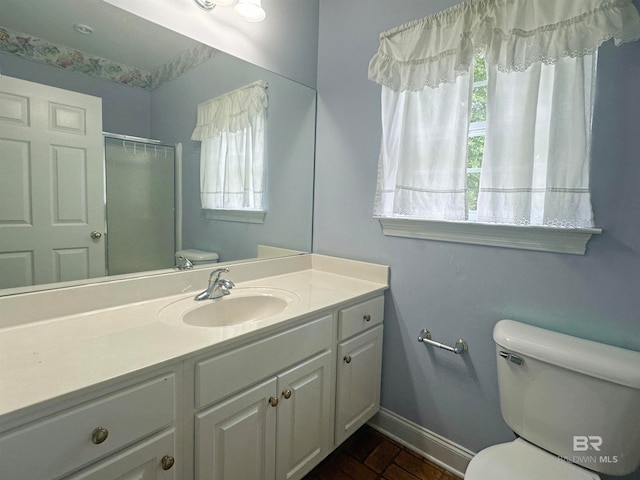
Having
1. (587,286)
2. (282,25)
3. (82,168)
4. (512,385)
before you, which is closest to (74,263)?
(82,168)

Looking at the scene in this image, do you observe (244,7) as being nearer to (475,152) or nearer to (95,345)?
(475,152)

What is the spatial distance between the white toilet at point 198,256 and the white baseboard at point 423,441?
114 centimetres

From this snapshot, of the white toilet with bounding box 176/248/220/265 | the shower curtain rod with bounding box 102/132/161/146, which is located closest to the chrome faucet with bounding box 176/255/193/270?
the white toilet with bounding box 176/248/220/265

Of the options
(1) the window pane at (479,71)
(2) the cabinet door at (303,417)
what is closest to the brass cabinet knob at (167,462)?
(2) the cabinet door at (303,417)

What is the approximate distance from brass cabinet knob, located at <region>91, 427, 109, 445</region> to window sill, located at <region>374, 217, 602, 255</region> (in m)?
1.27

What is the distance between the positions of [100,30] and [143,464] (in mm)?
1338

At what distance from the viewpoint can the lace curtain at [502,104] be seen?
1065 mm

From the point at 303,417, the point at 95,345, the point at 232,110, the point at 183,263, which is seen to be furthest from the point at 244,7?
the point at 303,417

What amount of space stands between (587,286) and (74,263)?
1.75 m

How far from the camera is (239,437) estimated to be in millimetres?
1001

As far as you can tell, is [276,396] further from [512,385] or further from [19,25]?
[19,25]

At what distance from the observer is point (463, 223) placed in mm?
1353

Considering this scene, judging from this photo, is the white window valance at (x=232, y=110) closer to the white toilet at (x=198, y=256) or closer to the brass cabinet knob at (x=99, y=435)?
the white toilet at (x=198, y=256)

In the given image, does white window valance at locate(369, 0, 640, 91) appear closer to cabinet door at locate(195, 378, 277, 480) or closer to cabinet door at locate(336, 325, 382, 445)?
cabinet door at locate(336, 325, 382, 445)
